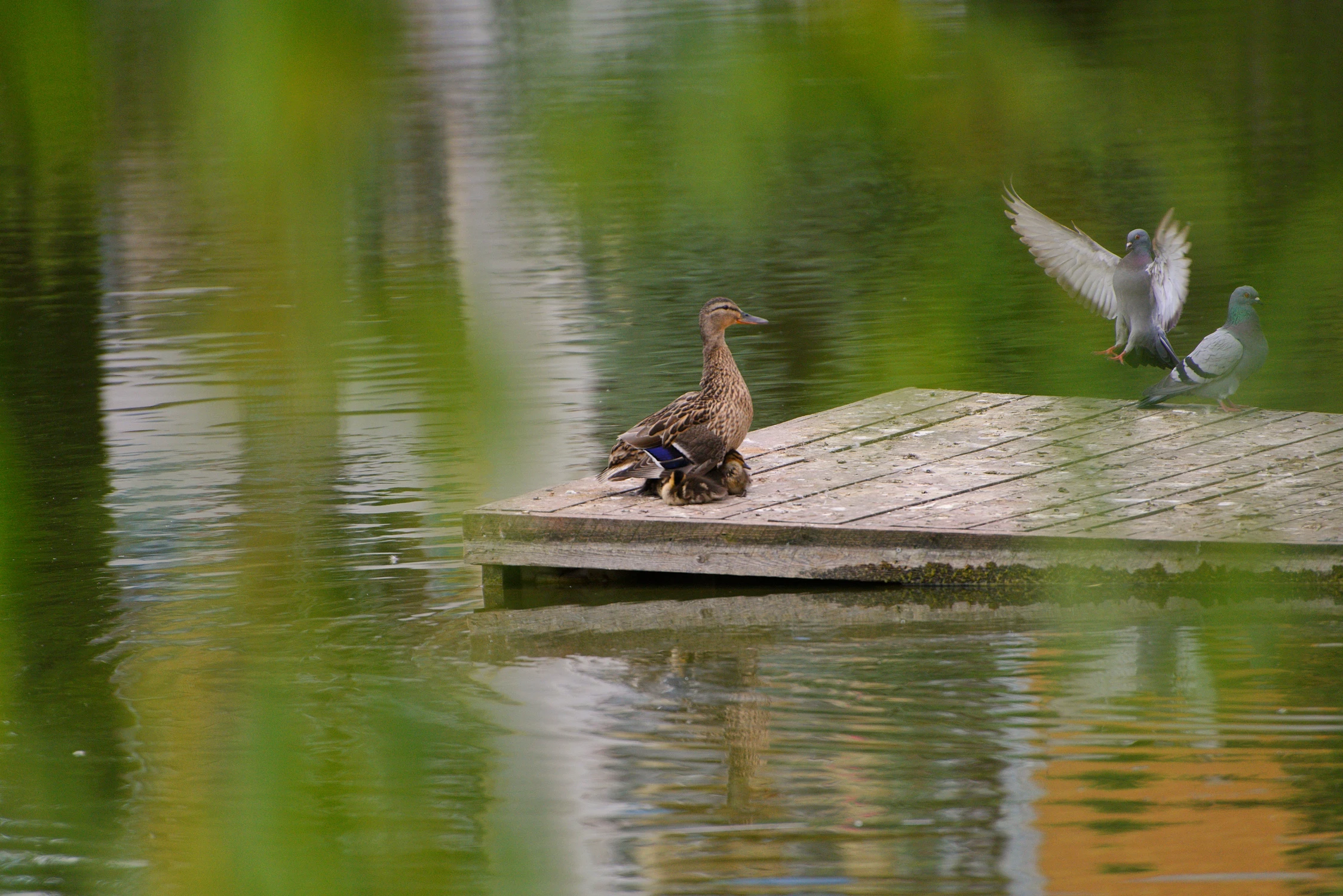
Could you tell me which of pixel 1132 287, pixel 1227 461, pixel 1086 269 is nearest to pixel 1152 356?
pixel 1132 287

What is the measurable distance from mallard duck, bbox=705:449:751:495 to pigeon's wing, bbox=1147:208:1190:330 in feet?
5.06

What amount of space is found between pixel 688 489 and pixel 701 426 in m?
0.25

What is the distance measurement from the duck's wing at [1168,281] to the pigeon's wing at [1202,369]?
50 cm

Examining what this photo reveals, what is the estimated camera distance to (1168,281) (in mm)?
5625

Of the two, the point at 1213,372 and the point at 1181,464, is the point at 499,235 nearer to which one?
the point at 1181,464

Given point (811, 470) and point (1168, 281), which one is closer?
point (1168, 281)

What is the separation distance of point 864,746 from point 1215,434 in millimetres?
2849

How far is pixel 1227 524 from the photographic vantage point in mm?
5852

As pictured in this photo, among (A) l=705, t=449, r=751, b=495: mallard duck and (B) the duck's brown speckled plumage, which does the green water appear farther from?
(A) l=705, t=449, r=751, b=495: mallard duck

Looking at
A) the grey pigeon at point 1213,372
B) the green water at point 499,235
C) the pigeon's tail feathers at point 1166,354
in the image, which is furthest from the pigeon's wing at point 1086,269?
the green water at point 499,235

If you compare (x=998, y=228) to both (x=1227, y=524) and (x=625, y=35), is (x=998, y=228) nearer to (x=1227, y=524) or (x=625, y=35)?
(x=625, y=35)

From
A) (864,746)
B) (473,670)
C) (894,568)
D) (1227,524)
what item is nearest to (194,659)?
(473,670)

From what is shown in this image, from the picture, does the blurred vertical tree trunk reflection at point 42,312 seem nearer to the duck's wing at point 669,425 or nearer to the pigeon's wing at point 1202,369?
the duck's wing at point 669,425

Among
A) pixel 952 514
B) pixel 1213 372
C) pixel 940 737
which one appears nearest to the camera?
pixel 940 737
